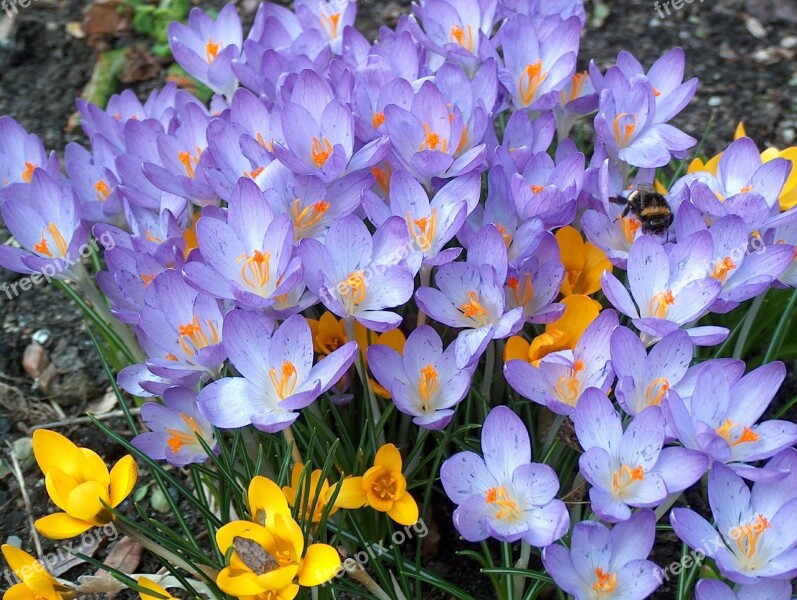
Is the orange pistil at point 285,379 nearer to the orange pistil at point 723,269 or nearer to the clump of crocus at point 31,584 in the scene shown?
the clump of crocus at point 31,584

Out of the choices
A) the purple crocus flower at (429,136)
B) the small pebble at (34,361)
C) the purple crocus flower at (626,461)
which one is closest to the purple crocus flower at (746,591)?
the purple crocus flower at (626,461)

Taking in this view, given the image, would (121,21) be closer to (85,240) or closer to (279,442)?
(85,240)

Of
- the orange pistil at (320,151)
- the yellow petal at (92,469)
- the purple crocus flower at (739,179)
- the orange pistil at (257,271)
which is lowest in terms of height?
the yellow petal at (92,469)

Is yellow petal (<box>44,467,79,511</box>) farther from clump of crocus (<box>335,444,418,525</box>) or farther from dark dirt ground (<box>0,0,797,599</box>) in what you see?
dark dirt ground (<box>0,0,797,599</box>)

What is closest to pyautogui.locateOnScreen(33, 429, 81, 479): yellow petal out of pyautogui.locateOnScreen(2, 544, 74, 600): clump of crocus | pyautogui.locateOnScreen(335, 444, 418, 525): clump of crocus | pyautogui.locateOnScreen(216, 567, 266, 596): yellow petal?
pyautogui.locateOnScreen(2, 544, 74, 600): clump of crocus

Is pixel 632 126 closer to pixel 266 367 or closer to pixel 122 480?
pixel 266 367
